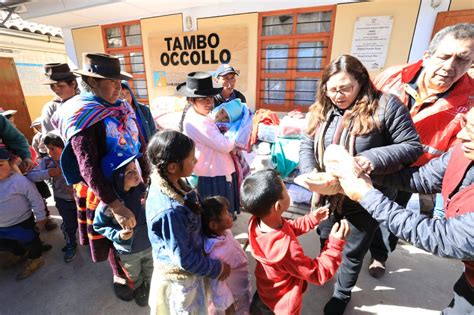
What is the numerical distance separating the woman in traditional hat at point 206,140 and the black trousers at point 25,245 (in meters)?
1.65

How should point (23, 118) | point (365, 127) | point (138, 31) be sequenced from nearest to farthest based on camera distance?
point (365, 127)
point (138, 31)
point (23, 118)

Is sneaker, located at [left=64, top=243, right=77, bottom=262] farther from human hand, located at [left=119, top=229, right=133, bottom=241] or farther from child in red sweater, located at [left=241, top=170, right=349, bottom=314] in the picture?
child in red sweater, located at [left=241, top=170, right=349, bottom=314]

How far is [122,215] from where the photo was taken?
4.75 feet

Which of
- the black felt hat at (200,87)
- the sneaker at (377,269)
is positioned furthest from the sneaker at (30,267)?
the sneaker at (377,269)

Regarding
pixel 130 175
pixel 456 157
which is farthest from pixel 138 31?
pixel 456 157

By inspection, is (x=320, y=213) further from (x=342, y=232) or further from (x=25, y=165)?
(x=25, y=165)

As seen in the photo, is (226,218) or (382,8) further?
(382,8)

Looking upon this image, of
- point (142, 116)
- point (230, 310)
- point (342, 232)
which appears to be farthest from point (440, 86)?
point (142, 116)

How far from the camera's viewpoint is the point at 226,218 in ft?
4.83

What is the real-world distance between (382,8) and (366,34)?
1.32ft

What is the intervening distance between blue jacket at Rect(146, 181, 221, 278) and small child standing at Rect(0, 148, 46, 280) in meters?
1.71

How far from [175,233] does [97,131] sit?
0.80 m

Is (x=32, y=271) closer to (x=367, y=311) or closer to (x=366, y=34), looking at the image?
(x=367, y=311)

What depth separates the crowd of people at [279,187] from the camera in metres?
1.13
